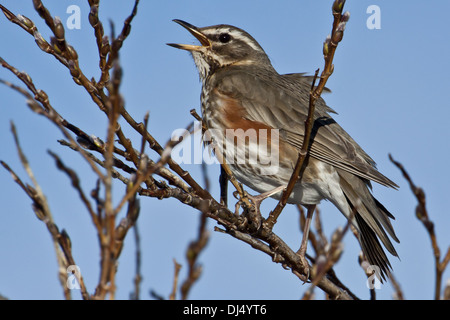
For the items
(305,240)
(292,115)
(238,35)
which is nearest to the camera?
(292,115)

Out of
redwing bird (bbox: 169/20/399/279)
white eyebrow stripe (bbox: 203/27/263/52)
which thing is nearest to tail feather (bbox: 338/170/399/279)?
redwing bird (bbox: 169/20/399/279)

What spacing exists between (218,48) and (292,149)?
192 centimetres

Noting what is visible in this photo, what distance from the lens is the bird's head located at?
6785mm

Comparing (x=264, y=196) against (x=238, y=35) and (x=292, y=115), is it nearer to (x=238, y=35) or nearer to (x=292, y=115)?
(x=292, y=115)

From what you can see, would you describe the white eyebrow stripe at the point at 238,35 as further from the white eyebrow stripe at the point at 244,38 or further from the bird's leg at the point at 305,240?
the bird's leg at the point at 305,240

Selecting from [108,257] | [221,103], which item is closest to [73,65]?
[108,257]

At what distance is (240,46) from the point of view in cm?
718

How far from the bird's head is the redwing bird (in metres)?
0.22

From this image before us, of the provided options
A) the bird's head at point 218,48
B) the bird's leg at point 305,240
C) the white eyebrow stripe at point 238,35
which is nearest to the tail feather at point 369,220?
the bird's leg at point 305,240

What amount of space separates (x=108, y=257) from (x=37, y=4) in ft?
6.11

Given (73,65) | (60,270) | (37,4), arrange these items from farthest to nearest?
1. (73,65)
2. (37,4)
3. (60,270)

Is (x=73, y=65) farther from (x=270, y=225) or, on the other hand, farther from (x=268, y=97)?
(x=268, y=97)

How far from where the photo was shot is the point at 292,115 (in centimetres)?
589

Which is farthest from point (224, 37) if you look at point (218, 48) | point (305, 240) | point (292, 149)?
point (305, 240)
